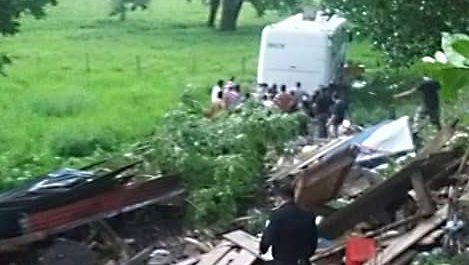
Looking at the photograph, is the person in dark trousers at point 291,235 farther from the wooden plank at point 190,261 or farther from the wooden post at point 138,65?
the wooden post at point 138,65

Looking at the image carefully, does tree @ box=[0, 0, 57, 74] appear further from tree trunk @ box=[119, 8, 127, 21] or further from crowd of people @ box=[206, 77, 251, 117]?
tree trunk @ box=[119, 8, 127, 21]

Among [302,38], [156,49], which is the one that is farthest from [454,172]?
[156,49]

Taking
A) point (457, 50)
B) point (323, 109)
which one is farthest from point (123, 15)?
point (457, 50)

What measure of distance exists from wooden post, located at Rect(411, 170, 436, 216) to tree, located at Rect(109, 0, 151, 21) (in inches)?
941

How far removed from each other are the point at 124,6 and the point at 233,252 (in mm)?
24569

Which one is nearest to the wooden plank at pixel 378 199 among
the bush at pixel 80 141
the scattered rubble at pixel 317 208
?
the scattered rubble at pixel 317 208

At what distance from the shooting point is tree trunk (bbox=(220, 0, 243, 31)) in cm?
3192

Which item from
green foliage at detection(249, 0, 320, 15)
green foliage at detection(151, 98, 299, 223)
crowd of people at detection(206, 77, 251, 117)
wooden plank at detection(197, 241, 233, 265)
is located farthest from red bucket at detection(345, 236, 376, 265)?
green foliage at detection(249, 0, 320, 15)

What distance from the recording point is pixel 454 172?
9258mm

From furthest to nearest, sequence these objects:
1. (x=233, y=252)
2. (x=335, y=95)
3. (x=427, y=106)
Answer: (x=335, y=95) → (x=427, y=106) → (x=233, y=252)

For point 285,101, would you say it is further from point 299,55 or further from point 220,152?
point 220,152

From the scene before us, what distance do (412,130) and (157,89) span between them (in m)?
10.4

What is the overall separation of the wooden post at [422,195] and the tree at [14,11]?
18.6 ft

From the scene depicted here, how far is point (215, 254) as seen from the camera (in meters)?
8.79
